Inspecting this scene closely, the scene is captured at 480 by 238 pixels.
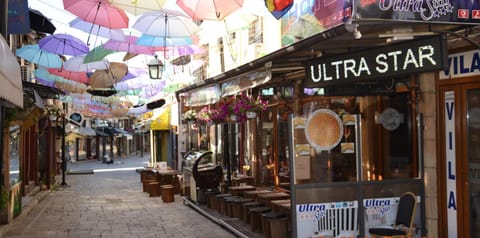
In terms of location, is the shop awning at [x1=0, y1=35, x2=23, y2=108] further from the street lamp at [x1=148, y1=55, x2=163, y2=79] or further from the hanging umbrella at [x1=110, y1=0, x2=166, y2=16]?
the street lamp at [x1=148, y1=55, x2=163, y2=79]

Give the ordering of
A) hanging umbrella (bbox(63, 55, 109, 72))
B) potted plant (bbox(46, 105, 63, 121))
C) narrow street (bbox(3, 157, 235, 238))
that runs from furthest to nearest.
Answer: potted plant (bbox(46, 105, 63, 121)), hanging umbrella (bbox(63, 55, 109, 72)), narrow street (bbox(3, 157, 235, 238))

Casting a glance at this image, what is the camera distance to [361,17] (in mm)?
5473

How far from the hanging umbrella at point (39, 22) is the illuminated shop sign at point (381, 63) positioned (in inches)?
386

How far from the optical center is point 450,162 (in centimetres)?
736

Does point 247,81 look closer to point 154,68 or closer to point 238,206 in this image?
point 238,206

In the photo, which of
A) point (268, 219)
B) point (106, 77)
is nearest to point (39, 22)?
point (106, 77)

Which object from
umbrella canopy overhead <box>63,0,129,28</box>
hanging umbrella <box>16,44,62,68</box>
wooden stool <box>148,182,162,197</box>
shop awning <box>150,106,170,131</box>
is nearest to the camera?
umbrella canopy overhead <box>63,0,129,28</box>

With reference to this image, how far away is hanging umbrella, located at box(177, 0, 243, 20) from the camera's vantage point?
37.4 ft

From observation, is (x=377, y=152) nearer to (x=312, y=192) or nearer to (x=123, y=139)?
(x=312, y=192)

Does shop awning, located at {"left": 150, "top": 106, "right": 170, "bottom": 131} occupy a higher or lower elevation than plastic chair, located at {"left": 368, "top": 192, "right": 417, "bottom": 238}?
higher

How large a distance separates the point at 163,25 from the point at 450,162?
9528 mm

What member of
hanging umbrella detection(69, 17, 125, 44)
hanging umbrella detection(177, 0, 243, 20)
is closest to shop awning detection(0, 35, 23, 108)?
hanging umbrella detection(177, 0, 243, 20)

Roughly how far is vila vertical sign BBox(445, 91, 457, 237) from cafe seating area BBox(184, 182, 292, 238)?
110 inches

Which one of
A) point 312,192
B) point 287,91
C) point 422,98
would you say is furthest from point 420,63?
point 287,91
